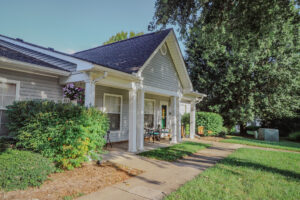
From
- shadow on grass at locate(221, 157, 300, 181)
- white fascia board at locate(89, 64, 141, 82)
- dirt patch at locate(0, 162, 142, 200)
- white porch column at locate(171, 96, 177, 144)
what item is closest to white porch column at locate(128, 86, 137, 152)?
white fascia board at locate(89, 64, 141, 82)

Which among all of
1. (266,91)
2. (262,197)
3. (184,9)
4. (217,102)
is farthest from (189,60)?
(262,197)

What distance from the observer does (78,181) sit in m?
4.13

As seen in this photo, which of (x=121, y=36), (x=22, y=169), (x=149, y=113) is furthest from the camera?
(x=121, y=36)

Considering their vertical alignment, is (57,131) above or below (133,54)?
below

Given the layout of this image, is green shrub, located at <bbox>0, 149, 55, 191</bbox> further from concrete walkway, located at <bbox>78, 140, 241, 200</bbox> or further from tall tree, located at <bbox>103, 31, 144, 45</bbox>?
tall tree, located at <bbox>103, 31, 144, 45</bbox>

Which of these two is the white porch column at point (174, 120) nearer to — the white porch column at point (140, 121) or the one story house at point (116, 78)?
the one story house at point (116, 78)

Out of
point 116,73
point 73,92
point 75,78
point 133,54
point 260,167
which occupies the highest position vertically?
point 133,54

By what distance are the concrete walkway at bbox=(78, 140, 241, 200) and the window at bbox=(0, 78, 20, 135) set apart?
366 centimetres

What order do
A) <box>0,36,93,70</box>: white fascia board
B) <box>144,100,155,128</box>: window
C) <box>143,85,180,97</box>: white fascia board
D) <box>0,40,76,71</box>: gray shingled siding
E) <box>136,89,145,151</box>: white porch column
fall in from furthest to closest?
<box>144,100,155,128</box>: window < <box>143,85,180,97</box>: white fascia board < <box>136,89,145,151</box>: white porch column < <box>0,40,76,71</box>: gray shingled siding < <box>0,36,93,70</box>: white fascia board

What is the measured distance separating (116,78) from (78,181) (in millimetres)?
3880

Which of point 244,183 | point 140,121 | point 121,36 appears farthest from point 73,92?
point 121,36

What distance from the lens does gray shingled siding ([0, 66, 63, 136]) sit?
242 inches

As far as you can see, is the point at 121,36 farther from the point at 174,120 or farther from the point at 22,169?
the point at 22,169

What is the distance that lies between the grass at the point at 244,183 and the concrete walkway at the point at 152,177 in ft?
1.16
